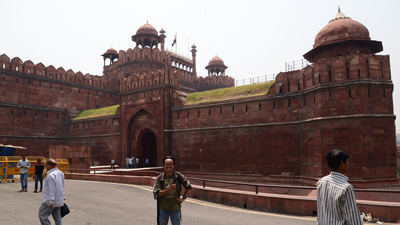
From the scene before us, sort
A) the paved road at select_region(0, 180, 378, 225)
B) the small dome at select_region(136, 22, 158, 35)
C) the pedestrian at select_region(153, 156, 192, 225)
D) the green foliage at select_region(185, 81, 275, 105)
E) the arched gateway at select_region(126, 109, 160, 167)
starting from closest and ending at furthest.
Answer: the pedestrian at select_region(153, 156, 192, 225) → the paved road at select_region(0, 180, 378, 225) → the green foliage at select_region(185, 81, 275, 105) → the arched gateway at select_region(126, 109, 160, 167) → the small dome at select_region(136, 22, 158, 35)

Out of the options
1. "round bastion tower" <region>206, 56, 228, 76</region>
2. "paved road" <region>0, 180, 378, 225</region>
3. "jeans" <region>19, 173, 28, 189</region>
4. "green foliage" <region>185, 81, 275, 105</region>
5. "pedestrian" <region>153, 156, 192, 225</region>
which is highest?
"round bastion tower" <region>206, 56, 228, 76</region>

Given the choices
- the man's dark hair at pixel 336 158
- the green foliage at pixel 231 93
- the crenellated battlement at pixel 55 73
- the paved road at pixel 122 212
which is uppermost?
the crenellated battlement at pixel 55 73

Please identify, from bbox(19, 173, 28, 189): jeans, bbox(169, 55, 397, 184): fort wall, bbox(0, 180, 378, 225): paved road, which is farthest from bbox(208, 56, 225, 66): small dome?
bbox(0, 180, 378, 225): paved road

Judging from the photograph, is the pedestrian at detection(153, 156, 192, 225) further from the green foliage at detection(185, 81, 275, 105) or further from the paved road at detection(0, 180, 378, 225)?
the green foliage at detection(185, 81, 275, 105)

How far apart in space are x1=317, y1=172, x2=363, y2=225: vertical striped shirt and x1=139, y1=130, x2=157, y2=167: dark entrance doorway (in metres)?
23.3

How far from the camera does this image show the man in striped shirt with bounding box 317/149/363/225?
3014 mm

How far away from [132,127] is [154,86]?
14.3ft

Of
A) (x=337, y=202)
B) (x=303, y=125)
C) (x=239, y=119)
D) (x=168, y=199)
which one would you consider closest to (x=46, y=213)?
(x=168, y=199)

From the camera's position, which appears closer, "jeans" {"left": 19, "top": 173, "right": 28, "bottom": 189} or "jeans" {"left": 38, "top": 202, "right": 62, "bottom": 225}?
"jeans" {"left": 38, "top": 202, "right": 62, "bottom": 225}

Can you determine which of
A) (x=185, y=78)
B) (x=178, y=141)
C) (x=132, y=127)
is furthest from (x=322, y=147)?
(x=185, y=78)

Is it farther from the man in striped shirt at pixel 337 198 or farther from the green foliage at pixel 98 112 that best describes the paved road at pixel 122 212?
the green foliage at pixel 98 112

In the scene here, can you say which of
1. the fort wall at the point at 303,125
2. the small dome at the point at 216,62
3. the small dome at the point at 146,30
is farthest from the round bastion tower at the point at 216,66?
the fort wall at the point at 303,125

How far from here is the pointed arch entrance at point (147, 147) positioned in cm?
2564

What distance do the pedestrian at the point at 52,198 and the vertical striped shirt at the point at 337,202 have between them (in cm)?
451
